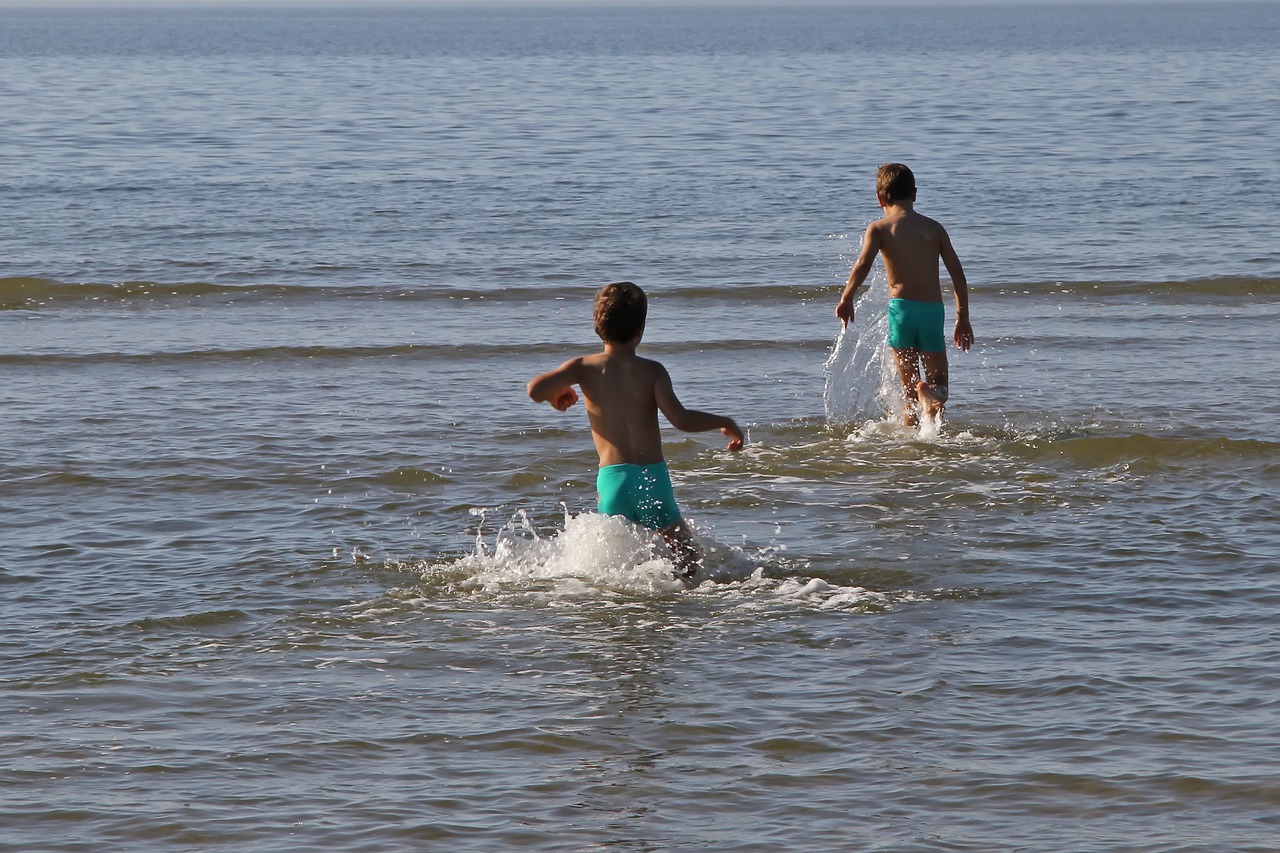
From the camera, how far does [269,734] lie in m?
5.32

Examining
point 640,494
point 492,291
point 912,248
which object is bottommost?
point 640,494

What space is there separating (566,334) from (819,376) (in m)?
2.60

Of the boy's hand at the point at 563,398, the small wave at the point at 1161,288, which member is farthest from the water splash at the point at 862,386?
the small wave at the point at 1161,288

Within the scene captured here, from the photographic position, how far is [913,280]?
31.5 feet

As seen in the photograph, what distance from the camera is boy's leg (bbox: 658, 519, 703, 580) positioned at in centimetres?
679

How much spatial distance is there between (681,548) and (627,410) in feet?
2.16

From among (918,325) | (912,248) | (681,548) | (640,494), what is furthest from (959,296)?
(640,494)

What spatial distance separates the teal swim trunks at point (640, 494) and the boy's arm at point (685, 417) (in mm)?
287

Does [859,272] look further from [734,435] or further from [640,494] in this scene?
[734,435]

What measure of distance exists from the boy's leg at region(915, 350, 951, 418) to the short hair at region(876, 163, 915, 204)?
970mm

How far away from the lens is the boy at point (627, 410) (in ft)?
21.4

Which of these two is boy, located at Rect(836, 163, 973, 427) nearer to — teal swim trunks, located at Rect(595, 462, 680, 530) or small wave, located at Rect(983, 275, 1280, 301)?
teal swim trunks, located at Rect(595, 462, 680, 530)

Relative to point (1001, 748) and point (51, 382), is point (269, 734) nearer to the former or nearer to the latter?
point (1001, 748)

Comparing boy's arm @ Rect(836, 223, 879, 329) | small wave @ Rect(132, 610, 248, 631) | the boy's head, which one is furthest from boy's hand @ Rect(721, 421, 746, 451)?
boy's arm @ Rect(836, 223, 879, 329)
